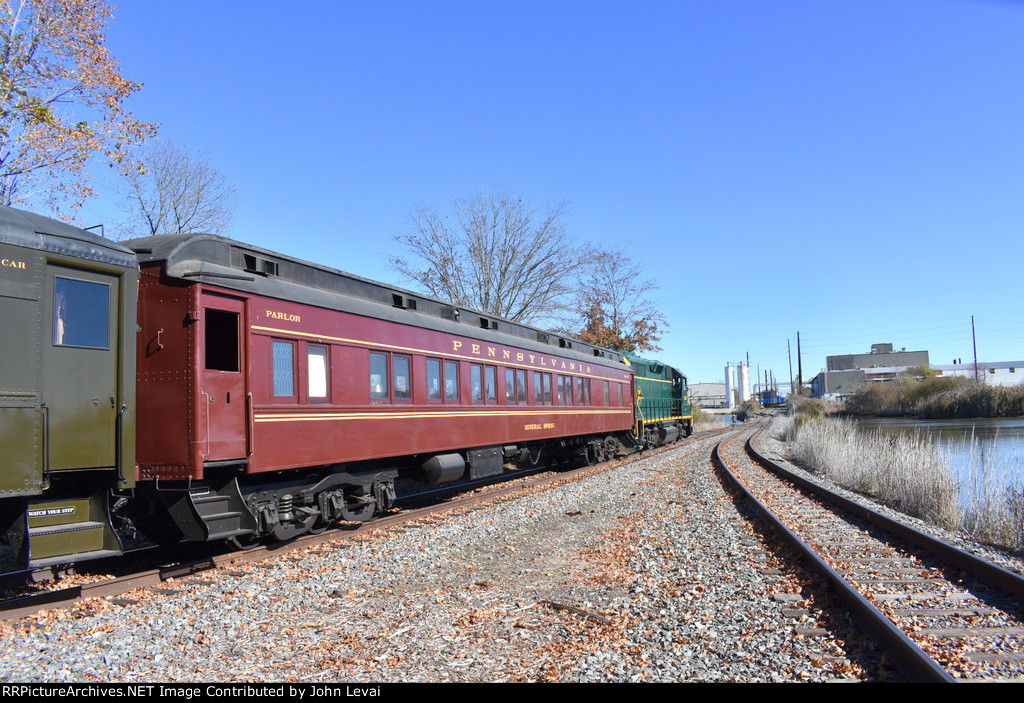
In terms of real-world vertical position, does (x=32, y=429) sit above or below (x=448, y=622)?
above

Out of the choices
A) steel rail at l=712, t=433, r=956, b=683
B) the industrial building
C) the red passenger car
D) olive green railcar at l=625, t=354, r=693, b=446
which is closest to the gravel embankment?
steel rail at l=712, t=433, r=956, b=683

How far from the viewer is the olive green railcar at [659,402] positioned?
85.7ft

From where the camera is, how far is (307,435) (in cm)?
834

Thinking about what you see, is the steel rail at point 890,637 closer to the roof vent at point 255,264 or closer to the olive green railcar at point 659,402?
the roof vent at point 255,264

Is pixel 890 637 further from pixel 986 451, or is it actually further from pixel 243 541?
pixel 986 451

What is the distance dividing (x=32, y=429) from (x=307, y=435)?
307 cm

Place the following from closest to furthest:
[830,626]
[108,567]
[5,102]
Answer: [830,626], [108,567], [5,102]

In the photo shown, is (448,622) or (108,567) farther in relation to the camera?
(108,567)

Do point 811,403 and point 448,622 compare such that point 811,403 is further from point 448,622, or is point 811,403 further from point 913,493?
point 448,622

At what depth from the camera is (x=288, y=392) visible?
26.9 ft

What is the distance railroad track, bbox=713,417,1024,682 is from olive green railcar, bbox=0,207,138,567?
260 inches

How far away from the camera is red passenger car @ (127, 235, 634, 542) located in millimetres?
6988

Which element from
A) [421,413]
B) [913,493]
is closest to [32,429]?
[421,413]

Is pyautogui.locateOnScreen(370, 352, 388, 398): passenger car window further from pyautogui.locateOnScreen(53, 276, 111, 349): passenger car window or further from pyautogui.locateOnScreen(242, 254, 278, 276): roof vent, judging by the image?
pyautogui.locateOnScreen(53, 276, 111, 349): passenger car window
